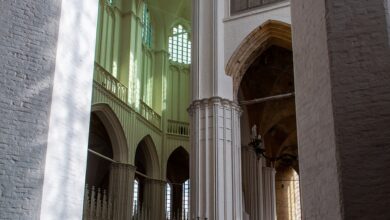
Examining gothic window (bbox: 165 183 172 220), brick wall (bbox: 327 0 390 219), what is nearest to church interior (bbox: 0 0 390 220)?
brick wall (bbox: 327 0 390 219)

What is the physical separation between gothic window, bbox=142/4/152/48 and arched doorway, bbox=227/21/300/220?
617 centimetres

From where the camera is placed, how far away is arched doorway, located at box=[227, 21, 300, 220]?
1448cm

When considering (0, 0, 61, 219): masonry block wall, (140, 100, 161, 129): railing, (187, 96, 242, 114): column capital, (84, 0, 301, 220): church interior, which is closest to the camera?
(0, 0, 61, 219): masonry block wall

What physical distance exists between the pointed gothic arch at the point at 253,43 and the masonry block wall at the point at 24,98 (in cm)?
699

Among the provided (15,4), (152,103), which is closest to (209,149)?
(15,4)

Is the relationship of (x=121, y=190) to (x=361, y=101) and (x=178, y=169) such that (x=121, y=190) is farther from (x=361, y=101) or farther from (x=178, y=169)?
(x=361, y=101)

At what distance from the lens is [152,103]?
2262cm

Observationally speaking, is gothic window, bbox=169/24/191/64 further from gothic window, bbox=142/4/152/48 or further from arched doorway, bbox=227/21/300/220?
arched doorway, bbox=227/21/300/220

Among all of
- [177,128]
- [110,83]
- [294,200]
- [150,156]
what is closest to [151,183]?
[150,156]

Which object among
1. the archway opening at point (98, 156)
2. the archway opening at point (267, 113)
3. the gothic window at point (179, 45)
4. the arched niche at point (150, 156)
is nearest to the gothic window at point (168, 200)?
the arched niche at point (150, 156)

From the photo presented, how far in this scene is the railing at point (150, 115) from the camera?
21.0 meters

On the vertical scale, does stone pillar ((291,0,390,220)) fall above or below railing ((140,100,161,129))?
below

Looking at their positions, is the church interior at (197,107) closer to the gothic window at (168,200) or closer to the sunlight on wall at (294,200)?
the sunlight on wall at (294,200)

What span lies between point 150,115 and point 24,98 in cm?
1431
